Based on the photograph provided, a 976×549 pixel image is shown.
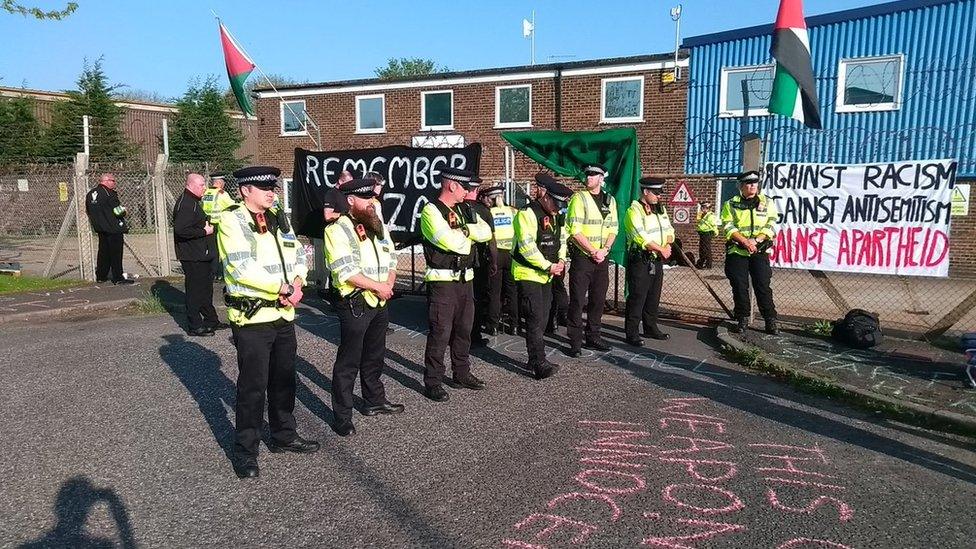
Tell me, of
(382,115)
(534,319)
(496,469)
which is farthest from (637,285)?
(382,115)

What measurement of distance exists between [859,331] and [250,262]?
6.32 metres

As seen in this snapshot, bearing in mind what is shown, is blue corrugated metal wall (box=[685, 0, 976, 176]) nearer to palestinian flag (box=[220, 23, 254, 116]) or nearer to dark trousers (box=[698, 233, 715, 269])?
dark trousers (box=[698, 233, 715, 269])

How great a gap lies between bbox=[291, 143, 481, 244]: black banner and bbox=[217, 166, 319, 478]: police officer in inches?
179

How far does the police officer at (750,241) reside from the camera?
788 centimetres

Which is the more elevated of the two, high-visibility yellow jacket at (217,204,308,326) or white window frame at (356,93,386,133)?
white window frame at (356,93,386,133)

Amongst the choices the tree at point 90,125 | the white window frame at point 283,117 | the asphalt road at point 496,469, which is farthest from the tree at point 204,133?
the asphalt road at point 496,469

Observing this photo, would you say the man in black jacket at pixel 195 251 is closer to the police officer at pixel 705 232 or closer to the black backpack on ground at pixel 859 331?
the black backpack on ground at pixel 859 331

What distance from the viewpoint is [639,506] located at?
390 cm

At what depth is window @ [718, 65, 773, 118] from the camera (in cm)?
1733

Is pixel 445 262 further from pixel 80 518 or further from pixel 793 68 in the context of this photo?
pixel 793 68

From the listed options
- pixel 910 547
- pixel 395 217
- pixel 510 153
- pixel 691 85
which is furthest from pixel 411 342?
pixel 691 85

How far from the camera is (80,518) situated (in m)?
3.80

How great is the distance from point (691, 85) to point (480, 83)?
20.8 ft

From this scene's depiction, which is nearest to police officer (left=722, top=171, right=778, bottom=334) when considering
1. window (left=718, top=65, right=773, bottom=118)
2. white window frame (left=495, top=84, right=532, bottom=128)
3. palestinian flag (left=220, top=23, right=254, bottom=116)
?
palestinian flag (left=220, top=23, right=254, bottom=116)
